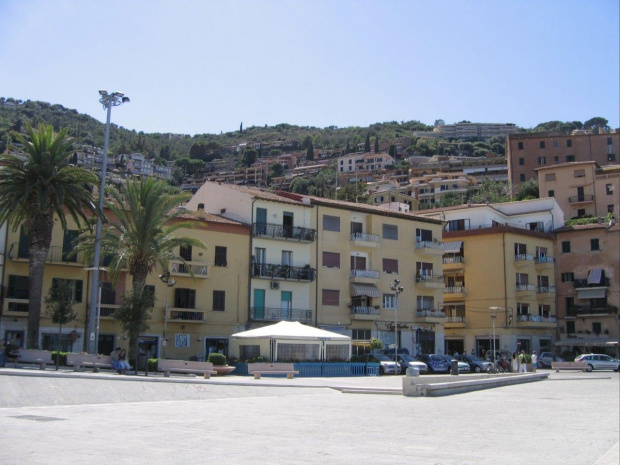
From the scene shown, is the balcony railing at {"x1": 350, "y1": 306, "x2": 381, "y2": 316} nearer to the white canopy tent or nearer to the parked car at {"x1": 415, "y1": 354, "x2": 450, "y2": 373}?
the parked car at {"x1": 415, "y1": 354, "x2": 450, "y2": 373}

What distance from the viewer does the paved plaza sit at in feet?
41.5

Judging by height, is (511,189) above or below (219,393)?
above

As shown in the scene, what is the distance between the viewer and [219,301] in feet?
162

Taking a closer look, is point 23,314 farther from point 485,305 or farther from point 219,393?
point 485,305

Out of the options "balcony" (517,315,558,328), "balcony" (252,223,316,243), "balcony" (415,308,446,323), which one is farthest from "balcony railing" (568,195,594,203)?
"balcony" (252,223,316,243)

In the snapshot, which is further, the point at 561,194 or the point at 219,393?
the point at 561,194

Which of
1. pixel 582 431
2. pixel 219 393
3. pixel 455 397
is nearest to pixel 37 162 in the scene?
pixel 219 393

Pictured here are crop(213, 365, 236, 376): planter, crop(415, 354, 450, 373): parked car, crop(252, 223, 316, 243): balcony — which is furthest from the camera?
crop(252, 223, 316, 243): balcony

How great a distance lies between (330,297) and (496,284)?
18954mm

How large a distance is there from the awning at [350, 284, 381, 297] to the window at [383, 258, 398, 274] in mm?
2350

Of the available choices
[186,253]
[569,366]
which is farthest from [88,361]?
→ [569,366]

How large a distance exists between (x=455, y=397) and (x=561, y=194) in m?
68.7

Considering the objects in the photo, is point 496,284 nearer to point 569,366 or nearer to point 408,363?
point 569,366

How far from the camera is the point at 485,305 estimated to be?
66.2 metres
